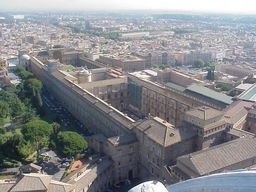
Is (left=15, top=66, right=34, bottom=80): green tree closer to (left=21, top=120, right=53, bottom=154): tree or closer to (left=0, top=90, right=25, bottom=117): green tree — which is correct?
(left=0, top=90, right=25, bottom=117): green tree

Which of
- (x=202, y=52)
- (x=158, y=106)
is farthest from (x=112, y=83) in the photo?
(x=202, y=52)

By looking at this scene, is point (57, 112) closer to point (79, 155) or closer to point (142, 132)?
point (79, 155)

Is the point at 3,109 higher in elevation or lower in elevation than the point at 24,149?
higher

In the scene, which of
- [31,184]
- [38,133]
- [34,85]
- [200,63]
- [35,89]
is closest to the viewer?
[31,184]

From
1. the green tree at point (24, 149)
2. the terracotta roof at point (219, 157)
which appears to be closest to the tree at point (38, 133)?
the green tree at point (24, 149)

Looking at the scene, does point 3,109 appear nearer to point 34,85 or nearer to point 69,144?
point 34,85

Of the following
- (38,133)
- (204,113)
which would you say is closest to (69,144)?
(38,133)
